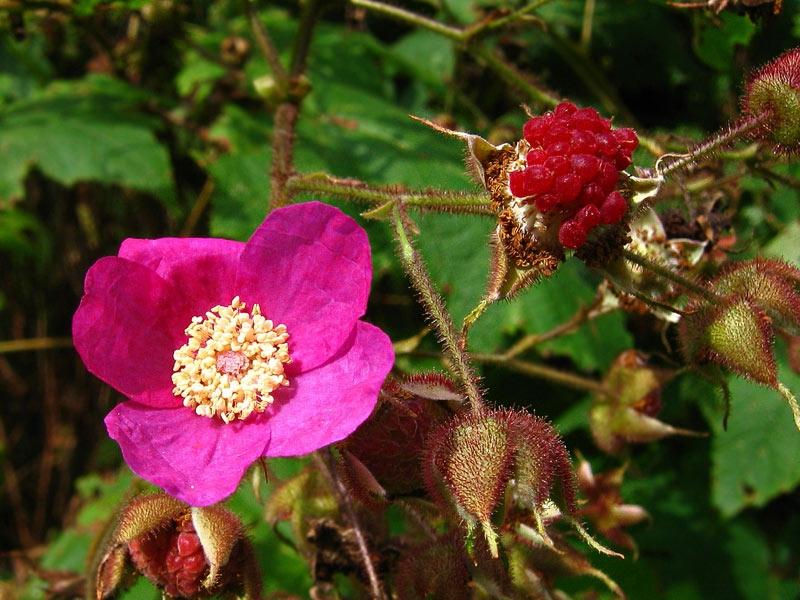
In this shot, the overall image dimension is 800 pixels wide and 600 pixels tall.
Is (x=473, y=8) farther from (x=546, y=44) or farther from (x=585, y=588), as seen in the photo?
(x=585, y=588)

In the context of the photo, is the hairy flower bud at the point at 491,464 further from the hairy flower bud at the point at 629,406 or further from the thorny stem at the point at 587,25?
the thorny stem at the point at 587,25

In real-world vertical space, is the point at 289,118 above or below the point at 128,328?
above

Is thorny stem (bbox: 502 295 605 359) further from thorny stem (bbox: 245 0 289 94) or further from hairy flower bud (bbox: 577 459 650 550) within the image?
thorny stem (bbox: 245 0 289 94)

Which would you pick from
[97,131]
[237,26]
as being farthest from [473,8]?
[97,131]

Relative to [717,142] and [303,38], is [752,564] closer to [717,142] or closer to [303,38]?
[717,142]

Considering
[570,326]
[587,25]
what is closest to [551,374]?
[570,326]

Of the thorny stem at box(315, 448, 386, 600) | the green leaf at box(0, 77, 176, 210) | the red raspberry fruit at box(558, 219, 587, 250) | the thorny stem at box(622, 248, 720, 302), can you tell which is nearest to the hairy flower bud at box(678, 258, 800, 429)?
the thorny stem at box(622, 248, 720, 302)
